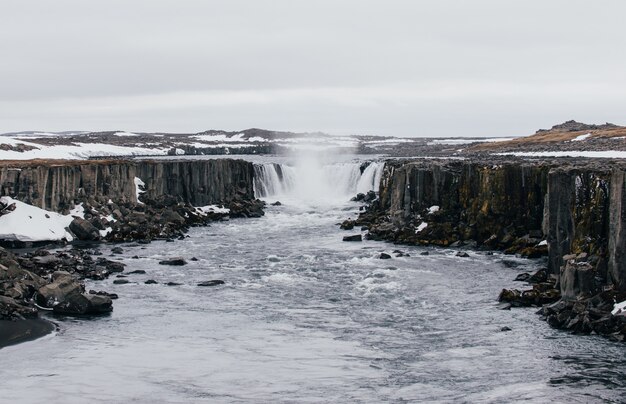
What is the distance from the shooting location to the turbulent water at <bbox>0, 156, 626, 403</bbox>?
26.5 m

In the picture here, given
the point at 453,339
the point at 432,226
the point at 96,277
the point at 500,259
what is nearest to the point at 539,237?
the point at 500,259

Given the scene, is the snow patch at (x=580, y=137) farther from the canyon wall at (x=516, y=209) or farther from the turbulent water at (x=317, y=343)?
the turbulent water at (x=317, y=343)

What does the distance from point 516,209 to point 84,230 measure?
109 feet

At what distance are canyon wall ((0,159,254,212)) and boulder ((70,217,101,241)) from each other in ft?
11.0

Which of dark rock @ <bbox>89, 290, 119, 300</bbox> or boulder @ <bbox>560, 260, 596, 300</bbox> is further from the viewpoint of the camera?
dark rock @ <bbox>89, 290, 119, 300</bbox>

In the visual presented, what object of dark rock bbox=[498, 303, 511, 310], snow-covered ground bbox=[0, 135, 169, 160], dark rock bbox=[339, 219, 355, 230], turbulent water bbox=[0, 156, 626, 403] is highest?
snow-covered ground bbox=[0, 135, 169, 160]

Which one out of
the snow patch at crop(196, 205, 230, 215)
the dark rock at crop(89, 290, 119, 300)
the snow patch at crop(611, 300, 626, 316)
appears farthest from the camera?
the snow patch at crop(196, 205, 230, 215)

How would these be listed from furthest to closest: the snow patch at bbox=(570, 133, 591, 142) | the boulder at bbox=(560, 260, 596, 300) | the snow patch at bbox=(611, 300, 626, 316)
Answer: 1. the snow patch at bbox=(570, 133, 591, 142)
2. the boulder at bbox=(560, 260, 596, 300)
3. the snow patch at bbox=(611, 300, 626, 316)

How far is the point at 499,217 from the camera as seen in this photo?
59781mm

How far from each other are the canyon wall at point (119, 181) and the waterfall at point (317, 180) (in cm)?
490

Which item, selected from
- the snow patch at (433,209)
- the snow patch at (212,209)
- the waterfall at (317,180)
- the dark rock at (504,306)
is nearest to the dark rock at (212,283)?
the dark rock at (504,306)

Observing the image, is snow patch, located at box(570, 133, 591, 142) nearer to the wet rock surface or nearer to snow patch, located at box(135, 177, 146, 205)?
snow patch, located at box(135, 177, 146, 205)

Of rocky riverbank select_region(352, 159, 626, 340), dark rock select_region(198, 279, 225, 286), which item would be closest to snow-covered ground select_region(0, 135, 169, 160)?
rocky riverbank select_region(352, 159, 626, 340)

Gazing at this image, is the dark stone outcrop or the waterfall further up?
the waterfall
